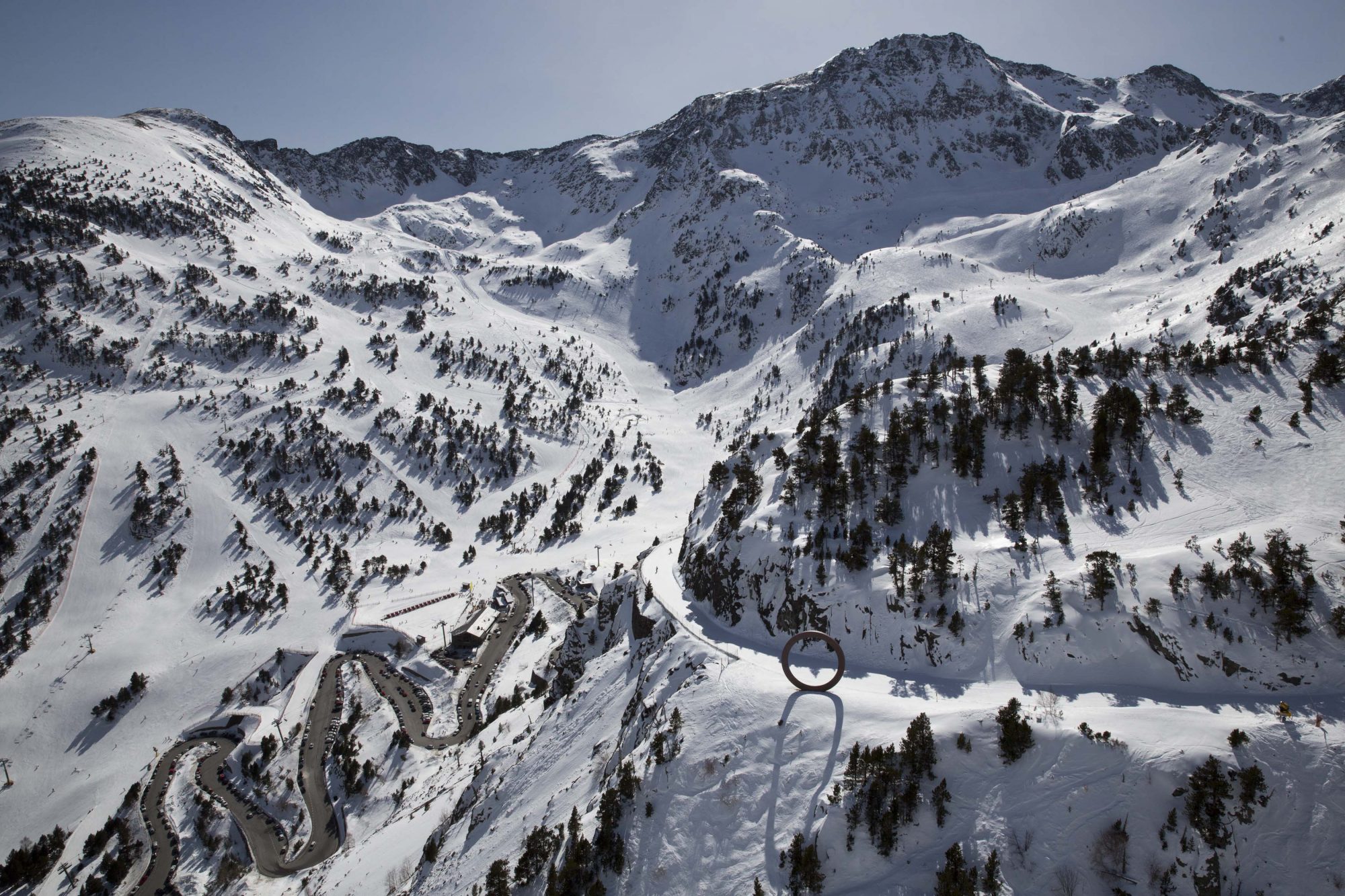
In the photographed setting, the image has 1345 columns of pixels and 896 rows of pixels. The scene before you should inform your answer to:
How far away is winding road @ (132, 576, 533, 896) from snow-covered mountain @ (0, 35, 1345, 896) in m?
0.90

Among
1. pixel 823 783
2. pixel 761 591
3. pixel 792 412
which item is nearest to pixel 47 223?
pixel 792 412

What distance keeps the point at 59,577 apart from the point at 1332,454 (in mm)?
152904

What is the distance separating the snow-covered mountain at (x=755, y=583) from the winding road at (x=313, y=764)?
903 mm

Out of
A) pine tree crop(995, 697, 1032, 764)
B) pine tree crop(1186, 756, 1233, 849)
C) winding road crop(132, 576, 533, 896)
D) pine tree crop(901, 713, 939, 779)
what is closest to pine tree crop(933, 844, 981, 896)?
pine tree crop(901, 713, 939, 779)

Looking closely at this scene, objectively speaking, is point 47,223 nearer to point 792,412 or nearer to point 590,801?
point 792,412

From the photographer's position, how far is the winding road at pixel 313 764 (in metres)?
56.4

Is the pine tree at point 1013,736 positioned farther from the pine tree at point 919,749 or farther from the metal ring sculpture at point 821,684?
the metal ring sculpture at point 821,684

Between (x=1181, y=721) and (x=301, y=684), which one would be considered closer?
(x=1181, y=721)

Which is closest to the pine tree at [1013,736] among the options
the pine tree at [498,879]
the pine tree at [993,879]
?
the pine tree at [993,879]

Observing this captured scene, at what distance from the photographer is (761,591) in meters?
45.1

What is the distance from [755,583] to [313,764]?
56.7 meters

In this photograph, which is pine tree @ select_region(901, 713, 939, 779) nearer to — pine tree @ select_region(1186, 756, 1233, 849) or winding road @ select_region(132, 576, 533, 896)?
pine tree @ select_region(1186, 756, 1233, 849)

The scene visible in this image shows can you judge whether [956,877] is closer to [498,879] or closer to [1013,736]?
[1013,736]

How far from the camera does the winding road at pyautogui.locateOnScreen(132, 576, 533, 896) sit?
56.4m
